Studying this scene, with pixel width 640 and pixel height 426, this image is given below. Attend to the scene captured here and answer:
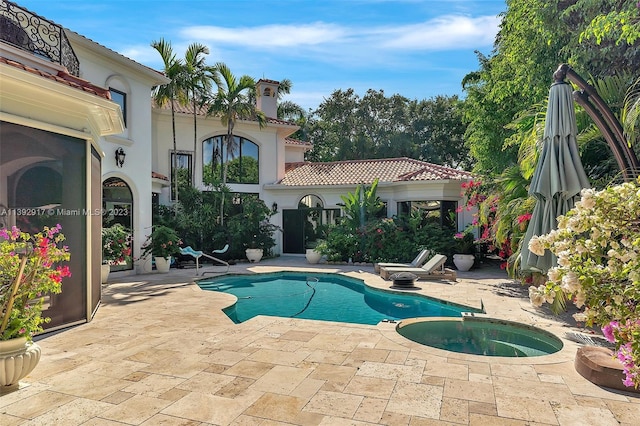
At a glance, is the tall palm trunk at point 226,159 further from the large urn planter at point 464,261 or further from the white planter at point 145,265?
the large urn planter at point 464,261

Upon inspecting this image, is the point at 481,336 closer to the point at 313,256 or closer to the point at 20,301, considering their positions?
the point at 20,301

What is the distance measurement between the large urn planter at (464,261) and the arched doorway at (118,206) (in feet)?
43.3

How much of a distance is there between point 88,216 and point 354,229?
42.2 ft

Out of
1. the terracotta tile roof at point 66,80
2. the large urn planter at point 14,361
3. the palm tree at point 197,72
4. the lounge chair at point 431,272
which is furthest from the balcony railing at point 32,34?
the lounge chair at point 431,272

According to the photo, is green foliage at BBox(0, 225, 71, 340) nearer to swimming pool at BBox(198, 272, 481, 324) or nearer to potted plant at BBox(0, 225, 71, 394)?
potted plant at BBox(0, 225, 71, 394)

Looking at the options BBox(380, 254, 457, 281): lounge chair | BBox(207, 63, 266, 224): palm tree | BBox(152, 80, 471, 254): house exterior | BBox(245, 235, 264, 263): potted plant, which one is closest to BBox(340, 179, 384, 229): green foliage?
BBox(152, 80, 471, 254): house exterior

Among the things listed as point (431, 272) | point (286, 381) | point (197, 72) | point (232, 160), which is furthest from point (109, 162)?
point (431, 272)

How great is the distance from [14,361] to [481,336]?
25.2ft

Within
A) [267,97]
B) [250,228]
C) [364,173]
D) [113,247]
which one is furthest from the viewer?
[267,97]

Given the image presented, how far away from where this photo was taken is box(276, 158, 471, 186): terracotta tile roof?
65.0ft

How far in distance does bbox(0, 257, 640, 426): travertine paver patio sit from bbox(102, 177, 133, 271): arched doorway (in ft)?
23.7

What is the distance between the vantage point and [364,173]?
2248 cm

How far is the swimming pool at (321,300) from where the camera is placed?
33.8 ft

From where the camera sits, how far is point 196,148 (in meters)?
20.7
